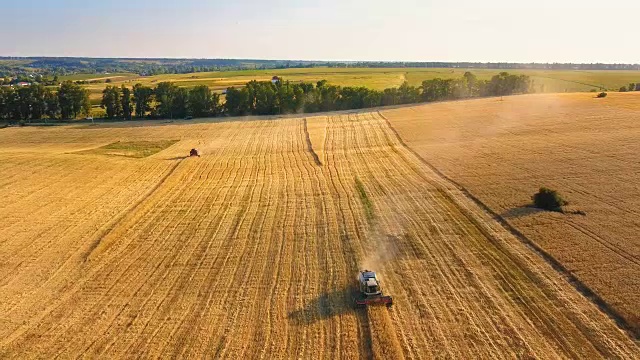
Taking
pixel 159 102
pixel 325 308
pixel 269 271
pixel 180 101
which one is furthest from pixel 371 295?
pixel 159 102

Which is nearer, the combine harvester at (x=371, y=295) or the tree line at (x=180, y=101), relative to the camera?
the combine harvester at (x=371, y=295)

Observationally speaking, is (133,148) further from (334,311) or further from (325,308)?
(334,311)

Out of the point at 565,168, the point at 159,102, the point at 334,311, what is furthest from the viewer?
the point at 159,102

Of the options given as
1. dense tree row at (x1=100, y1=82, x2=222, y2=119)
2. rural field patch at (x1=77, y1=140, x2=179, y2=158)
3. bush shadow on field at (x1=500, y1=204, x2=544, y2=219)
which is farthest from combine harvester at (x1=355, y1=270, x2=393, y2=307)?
dense tree row at (x1=100, y1=82, x2=222, y2=119)

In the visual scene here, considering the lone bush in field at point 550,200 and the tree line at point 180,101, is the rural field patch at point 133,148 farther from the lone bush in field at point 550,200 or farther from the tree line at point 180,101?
Answer: the lone bush in field at point 550,200

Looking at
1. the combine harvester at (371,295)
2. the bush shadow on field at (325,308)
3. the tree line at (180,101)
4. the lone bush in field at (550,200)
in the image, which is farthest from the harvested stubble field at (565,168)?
the tree line at (180,101)
